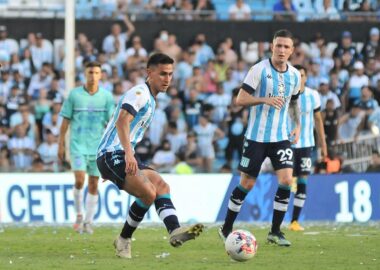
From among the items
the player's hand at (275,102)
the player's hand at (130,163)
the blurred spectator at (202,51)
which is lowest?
the player's hand at (130,163)

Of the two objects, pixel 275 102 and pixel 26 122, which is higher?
pixel 275 102

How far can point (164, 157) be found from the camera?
24.2 metres

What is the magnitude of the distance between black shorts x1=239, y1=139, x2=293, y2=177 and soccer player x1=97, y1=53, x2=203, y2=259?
6.85 feet

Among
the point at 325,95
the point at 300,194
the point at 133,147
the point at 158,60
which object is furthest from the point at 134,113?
the point at 325,95

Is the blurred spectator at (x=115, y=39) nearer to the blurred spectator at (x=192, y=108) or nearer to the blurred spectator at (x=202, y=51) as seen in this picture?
the blurred spectator at (x=202, y=51)

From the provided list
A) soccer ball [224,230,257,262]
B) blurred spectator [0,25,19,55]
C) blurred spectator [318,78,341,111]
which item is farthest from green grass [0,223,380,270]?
blurred spectator [0,25,19,55]

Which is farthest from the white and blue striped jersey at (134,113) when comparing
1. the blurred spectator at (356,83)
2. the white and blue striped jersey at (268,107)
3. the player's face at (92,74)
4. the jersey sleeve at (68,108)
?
the blurred spectator at (356,83)

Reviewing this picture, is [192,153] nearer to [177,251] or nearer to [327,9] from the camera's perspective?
[327,9]

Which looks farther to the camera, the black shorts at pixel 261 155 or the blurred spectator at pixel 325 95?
the blurred spectator at pixel 325 95

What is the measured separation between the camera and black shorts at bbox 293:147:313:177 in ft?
58.7

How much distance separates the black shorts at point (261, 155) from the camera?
1422cm

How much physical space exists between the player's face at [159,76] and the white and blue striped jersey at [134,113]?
0.29 ft

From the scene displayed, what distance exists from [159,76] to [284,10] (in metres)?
16.5

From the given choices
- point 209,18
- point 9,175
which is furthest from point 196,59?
point 9,175
